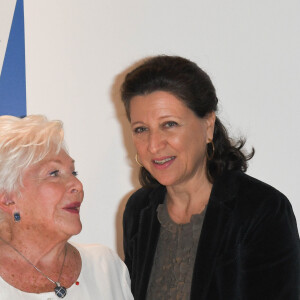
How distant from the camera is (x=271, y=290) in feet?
6.15

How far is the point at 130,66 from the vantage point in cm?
288

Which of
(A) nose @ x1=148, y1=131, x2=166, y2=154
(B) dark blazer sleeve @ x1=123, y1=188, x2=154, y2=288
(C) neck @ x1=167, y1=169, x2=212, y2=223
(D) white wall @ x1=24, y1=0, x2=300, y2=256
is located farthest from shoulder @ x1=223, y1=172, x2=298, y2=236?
(D) white wall @ x1=24, y1=0, x2=300, y2=256

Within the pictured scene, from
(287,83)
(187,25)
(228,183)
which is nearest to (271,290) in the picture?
(228,183)

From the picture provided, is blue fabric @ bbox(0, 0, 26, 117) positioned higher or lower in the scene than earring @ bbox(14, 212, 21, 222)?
higher

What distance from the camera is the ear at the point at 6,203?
5.52ft

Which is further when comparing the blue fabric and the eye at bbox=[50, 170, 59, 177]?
the blue fabric

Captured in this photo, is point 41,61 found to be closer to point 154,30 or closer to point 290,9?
point 154,30

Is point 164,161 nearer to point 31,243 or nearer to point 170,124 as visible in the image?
point 170,124

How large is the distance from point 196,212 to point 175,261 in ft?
0.68

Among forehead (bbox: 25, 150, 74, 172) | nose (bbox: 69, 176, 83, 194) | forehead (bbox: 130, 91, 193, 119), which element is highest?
forehead (bbox: 130, 91, 193, 119)

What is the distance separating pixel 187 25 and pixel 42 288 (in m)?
1.66

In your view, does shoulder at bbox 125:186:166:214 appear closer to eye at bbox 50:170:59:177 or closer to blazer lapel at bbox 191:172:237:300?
blazer lapel at bbox 191:172:237:300

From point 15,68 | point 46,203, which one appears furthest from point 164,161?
point 15,68

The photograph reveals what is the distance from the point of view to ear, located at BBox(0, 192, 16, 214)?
168 centimetres
